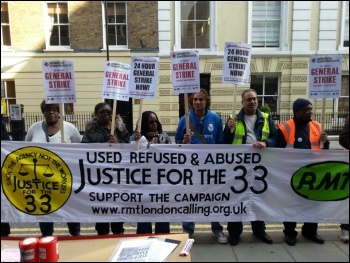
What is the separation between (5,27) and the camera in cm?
1563

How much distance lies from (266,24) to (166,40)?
15.3ft

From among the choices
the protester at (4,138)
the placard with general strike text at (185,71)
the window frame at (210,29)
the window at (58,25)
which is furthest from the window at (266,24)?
the protester at (4,138)

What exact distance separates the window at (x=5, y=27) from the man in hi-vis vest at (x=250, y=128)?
15.1 meters

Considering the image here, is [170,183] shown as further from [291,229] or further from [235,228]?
[291,229]

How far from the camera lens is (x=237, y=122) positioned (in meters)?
3.82

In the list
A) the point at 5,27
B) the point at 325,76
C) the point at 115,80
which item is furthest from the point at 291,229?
the point at 5,27

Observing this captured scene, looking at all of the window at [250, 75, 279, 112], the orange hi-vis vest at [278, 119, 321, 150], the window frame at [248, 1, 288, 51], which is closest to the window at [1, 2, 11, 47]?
the window frame at [248, 1, 288, 51]

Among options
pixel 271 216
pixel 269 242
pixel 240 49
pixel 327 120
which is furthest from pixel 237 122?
pixel 327 120

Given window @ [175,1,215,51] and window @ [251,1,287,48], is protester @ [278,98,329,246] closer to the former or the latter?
window @ [175,1,215,51]

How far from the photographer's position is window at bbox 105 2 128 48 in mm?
15477

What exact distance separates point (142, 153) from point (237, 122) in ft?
3.78

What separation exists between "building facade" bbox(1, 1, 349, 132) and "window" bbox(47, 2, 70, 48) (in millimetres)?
44

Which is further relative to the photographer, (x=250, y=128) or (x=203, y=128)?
(x=203, y=128)

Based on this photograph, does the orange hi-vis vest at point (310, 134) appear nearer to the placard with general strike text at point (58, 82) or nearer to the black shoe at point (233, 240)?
the black shoe at point (233, 240)
